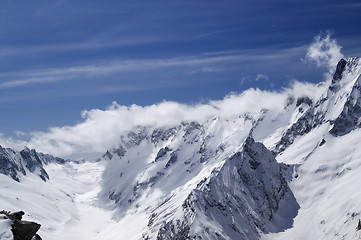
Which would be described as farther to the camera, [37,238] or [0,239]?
[37,238]

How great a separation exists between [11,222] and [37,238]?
8309 millimetres

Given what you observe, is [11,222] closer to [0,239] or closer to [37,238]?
[0,239]

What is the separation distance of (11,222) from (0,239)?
3323 millimetres

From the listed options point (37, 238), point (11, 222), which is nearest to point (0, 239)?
point (11, 222)

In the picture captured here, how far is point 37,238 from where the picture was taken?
191ft

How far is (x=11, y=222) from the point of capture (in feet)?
168

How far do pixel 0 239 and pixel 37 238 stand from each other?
34.8ft

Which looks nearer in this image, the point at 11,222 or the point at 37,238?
the point at 11,222

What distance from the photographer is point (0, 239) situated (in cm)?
4803
